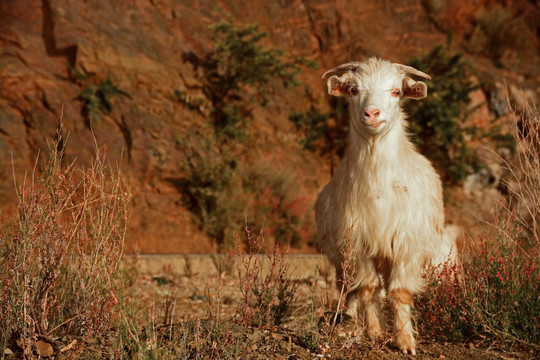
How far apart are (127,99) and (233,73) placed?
9.93ft

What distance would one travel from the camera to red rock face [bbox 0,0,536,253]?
10.2 m

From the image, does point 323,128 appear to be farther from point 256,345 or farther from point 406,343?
point 256,345

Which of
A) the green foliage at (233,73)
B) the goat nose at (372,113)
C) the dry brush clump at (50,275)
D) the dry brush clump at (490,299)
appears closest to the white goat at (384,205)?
the goat nose at (372,113)

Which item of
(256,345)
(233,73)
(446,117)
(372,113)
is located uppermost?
(233,73)

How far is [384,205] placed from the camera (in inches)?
154

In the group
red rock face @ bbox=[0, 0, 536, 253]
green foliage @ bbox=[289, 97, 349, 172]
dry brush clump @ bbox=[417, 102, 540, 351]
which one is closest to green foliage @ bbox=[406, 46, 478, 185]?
green foliage @ bbox=[289, 97, 349, 172]

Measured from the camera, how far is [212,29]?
42.3ft

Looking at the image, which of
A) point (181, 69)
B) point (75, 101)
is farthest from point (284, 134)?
point (75, 101)

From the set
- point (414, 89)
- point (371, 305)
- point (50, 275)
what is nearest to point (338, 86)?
point (414, 89)

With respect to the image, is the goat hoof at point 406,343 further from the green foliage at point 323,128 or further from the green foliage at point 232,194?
the green foliage at point 323,128

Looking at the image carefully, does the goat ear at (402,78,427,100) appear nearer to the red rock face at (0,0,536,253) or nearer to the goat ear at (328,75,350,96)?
the goat ear at (328,75,350,96)

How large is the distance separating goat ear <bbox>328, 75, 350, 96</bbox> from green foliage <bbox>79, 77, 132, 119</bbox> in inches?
296

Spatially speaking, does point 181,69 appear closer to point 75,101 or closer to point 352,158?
point 75,101

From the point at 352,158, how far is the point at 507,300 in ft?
5.35
